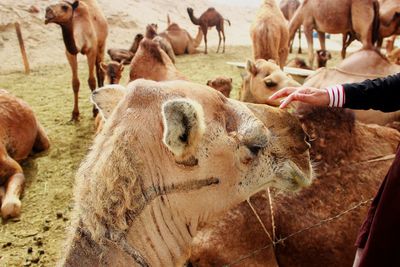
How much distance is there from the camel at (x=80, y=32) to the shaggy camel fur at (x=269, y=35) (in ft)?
11.0

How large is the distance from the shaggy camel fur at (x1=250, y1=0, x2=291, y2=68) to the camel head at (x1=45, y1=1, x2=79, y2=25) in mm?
3779

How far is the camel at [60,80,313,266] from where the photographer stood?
4.93 feet

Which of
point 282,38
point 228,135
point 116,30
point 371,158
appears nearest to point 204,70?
point 282,38

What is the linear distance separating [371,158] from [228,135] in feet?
4.50

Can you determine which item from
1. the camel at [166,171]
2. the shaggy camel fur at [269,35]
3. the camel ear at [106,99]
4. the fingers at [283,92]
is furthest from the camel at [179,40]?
the camel at [166,171]

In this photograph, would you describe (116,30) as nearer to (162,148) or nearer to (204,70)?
(204,70)

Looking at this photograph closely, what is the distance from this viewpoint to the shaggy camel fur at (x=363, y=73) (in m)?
4.14

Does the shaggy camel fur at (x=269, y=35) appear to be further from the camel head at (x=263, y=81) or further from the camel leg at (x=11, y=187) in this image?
the camel leg at (x=11, y=187)

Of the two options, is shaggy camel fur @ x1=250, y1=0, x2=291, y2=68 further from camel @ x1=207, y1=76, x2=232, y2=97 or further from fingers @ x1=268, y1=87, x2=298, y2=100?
fingers @ x1=268, y1=87, x2=298, y2=100

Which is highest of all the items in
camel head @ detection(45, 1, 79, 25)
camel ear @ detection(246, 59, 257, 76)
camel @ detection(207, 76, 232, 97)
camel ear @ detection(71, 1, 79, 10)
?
camel ear @ detection(71, 1, 79, 10)

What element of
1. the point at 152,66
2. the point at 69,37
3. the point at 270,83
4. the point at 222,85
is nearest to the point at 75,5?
the point at 69,37

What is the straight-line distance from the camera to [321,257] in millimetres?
2314

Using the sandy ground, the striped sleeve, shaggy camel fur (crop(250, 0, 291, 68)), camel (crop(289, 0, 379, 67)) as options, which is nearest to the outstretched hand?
the striped sleeve

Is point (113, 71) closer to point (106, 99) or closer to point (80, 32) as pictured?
point (80, 32)
